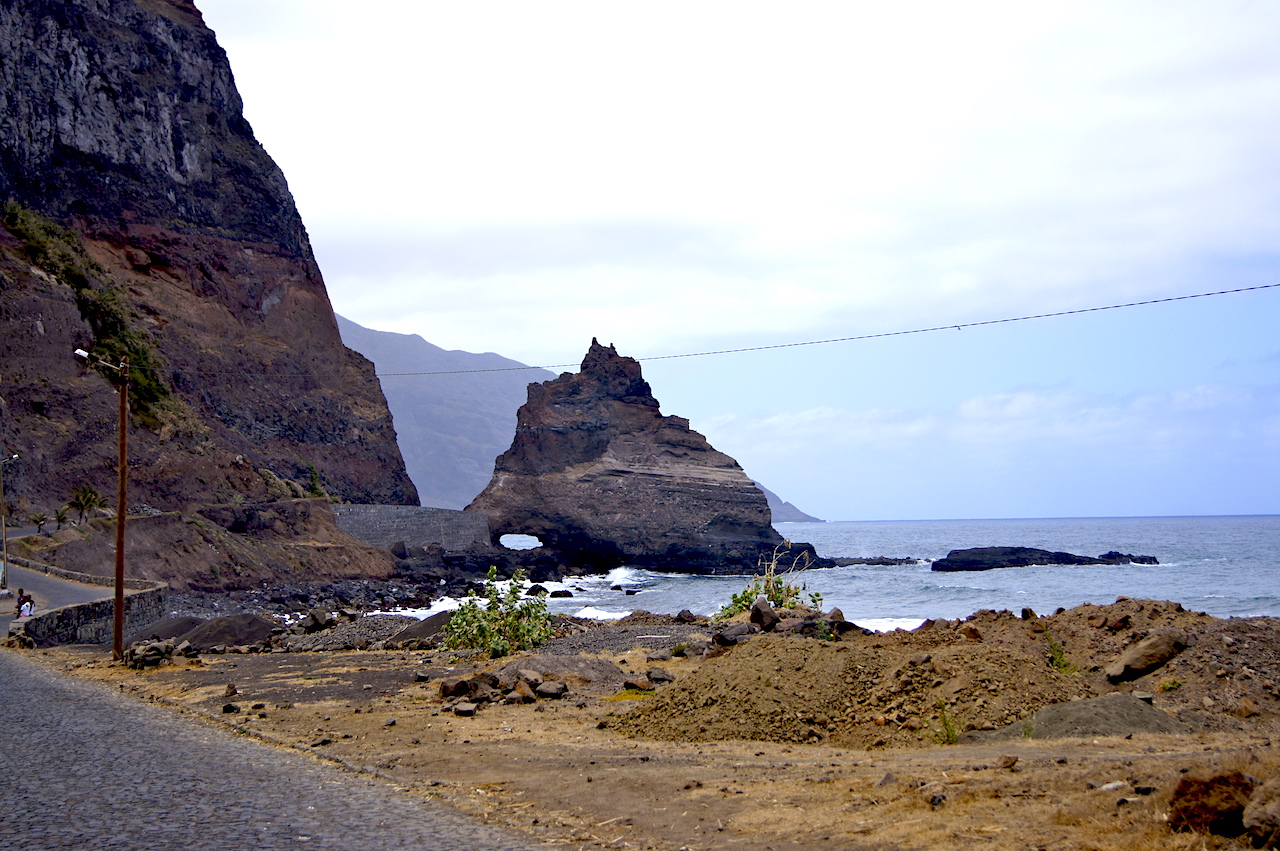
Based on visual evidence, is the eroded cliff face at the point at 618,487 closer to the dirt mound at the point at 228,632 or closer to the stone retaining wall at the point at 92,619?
the stone retaining wall at the point at 92,619

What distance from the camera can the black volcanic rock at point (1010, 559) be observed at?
80.5 meters

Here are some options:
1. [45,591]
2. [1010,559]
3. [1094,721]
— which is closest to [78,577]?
[45,591]

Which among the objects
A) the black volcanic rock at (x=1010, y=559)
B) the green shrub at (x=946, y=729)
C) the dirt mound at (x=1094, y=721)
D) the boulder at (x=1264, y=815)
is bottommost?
the black volcanic rock at (x=1010, y=559)

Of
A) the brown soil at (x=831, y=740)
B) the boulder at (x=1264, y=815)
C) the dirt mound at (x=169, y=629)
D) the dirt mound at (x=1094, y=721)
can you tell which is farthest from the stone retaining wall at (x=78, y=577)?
the boulder at (x=1264, y=815)

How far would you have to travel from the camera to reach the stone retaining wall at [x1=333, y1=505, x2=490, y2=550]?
61.6 metres

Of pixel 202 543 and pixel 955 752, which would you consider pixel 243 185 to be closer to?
pixel 202 543

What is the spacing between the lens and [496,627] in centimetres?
1947

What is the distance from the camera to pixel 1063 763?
23.2ft

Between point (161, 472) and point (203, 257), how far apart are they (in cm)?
2499

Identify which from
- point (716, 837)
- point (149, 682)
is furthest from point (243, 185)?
point (716, 837)

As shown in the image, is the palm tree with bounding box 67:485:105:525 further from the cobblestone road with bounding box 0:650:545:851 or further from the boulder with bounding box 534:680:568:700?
the boulder with bounding box 534:680:568:700

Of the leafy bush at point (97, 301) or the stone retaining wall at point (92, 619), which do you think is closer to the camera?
the stone retaining wall at point (92, 619)

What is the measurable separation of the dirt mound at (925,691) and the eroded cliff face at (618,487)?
69.9 metres

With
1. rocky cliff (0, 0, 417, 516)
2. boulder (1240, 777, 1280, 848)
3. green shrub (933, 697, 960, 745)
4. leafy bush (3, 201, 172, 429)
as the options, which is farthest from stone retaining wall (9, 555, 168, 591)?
boulder (1240, 777, 1280, 848)
